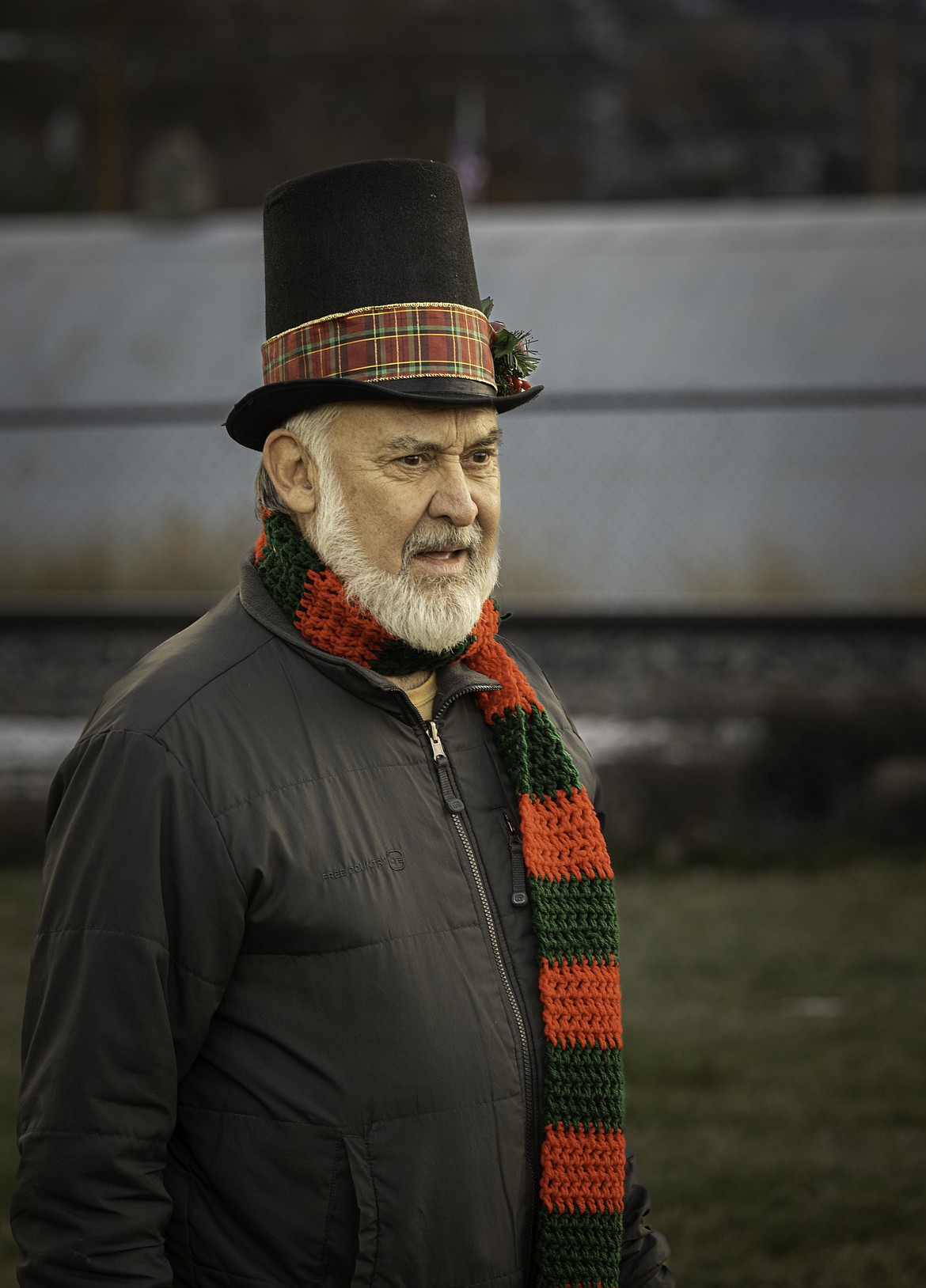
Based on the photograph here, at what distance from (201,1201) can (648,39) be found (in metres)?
23.9

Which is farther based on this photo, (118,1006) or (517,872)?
(517,872)

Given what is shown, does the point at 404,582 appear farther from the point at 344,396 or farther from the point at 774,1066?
the point at 774,1066

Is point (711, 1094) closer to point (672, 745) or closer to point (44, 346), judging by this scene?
point (672, 745)

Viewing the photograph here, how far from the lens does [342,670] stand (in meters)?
1.80

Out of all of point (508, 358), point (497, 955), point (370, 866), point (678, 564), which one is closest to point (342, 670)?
point (370, 866)

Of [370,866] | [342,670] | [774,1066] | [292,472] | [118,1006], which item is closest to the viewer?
[118,1006]

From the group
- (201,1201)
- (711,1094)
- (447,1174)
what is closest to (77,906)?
(201,1201)

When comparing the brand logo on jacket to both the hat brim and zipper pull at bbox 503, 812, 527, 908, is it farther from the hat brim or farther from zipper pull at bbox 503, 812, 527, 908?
the hat brim

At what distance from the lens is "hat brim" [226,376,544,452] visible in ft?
5.83

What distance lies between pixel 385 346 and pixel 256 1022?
34.6 inches

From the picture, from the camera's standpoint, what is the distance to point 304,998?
1.65m

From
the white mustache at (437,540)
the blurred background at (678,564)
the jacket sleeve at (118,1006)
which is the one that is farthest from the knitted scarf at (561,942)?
the blurred background at (678,564)

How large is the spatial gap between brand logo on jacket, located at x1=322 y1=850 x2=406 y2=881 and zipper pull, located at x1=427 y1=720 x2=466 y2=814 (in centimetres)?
12

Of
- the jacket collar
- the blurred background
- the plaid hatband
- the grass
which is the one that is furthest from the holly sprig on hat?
the blurred background
